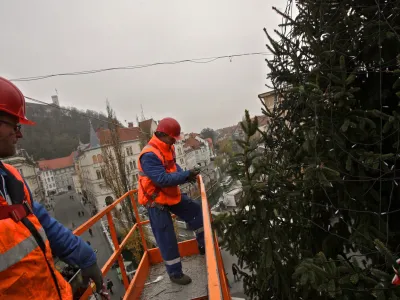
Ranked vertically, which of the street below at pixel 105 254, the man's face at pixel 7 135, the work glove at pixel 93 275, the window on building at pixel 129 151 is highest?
the window on building at pixel 129 151

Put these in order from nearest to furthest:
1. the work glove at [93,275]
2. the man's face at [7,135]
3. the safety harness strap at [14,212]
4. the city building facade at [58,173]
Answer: the safety harness strap at [14,212] < the man's face at [7,135] < the work glove at [93,275] < the city building facade at [58,173]

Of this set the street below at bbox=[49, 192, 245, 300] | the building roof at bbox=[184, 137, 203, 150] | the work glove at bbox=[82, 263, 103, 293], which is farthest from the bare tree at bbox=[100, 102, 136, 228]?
the building roof at bbox=[184, 137, 203, 150]

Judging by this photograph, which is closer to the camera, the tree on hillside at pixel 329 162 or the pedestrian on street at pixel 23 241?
the pedestrian on street at pixel 23 241

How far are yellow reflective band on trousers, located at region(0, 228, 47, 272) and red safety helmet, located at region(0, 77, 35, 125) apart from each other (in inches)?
29.5

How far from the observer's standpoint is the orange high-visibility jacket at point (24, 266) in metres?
1.30

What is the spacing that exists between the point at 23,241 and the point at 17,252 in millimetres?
71

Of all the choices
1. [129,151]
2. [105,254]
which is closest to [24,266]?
[105,254]

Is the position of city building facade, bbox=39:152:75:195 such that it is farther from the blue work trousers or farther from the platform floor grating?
the blue work trousers

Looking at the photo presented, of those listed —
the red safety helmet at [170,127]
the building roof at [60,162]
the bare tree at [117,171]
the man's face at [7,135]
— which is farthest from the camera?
the building roof at [60,162]

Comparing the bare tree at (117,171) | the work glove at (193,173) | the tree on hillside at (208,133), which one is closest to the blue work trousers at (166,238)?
the work glove at (193,173)

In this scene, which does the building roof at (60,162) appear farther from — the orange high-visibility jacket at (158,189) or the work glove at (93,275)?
the work glove at (93,275)

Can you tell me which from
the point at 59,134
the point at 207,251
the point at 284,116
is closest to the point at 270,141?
the point at 284,116

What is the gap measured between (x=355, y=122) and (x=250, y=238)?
5.36ft

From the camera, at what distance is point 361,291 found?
6.98ft
